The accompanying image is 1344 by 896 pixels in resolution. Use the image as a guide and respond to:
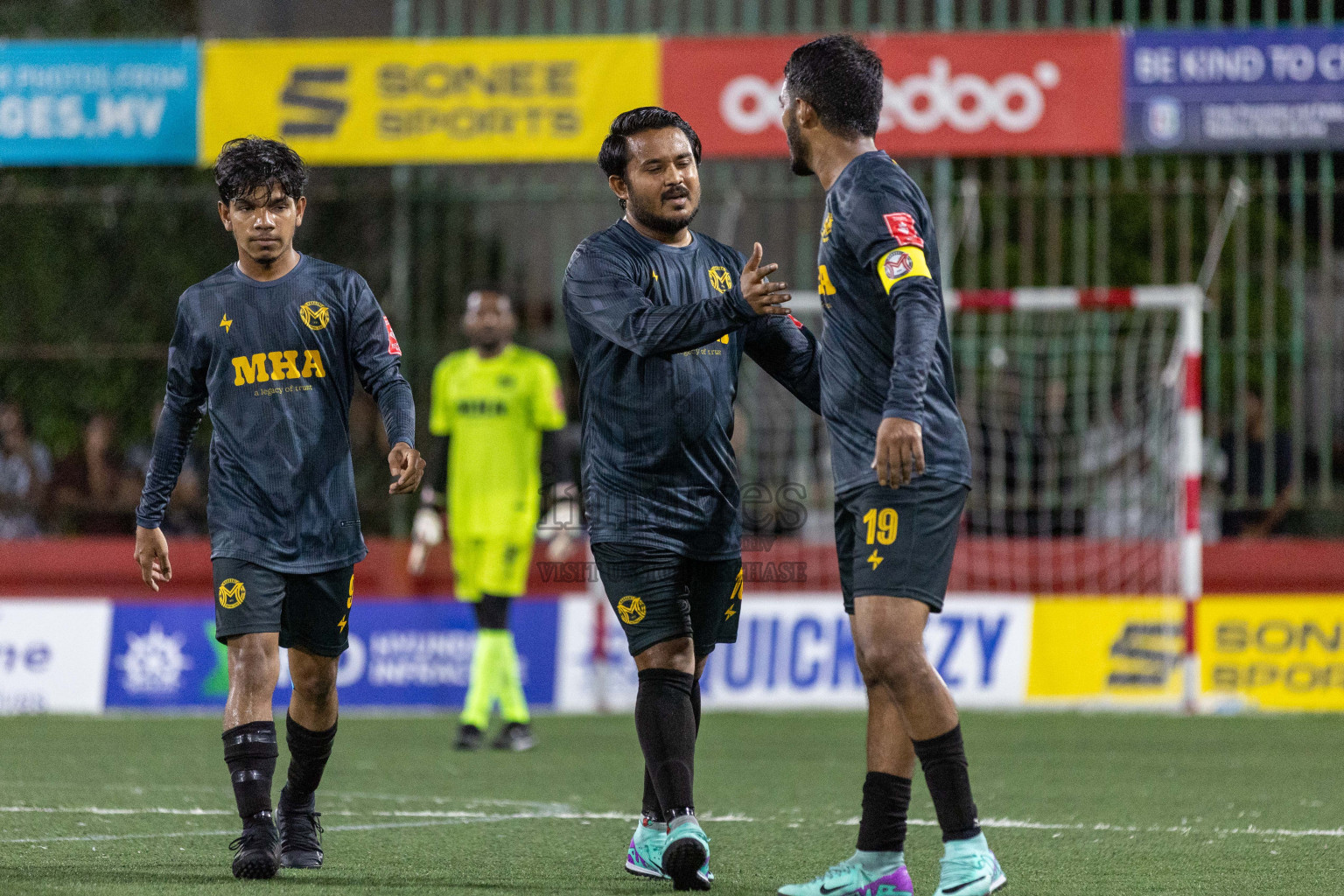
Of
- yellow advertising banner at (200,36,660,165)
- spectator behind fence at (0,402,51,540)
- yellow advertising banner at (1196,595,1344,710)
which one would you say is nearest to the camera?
yellow advertising banner at (1196,595,1344,710)

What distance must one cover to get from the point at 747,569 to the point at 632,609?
272 inches

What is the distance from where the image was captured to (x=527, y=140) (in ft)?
43.1

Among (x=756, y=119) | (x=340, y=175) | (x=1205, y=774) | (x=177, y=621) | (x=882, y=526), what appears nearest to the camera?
(x=882, y=526)

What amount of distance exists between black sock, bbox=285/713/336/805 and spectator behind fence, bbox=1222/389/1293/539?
8.86 m

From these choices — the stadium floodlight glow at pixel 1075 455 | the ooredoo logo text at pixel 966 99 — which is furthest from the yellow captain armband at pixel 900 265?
the ooredoo logo text at pixel 966 99

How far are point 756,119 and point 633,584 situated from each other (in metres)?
8.42

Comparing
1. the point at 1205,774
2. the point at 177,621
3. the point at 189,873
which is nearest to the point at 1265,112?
the point at 1205,774

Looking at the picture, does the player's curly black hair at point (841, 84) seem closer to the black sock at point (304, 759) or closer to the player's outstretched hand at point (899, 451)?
the player's outstretched hand at point (899, 451)

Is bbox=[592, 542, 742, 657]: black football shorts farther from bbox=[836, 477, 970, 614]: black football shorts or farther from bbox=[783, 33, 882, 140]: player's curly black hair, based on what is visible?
bbox=[783, 33, 882, 140]: player's curly black hair

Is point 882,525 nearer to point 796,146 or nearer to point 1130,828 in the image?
point 796,146

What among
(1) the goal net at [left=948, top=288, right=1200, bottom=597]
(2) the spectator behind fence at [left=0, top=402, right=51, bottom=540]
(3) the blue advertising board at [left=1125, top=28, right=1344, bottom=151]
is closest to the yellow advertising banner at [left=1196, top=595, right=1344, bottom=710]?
(1) the goal net at [left=948, top=288, right=1200, bottom=597]

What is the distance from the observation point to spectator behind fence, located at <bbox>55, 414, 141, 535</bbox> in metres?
13.7

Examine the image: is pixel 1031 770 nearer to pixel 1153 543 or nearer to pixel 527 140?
pixel 1153 543

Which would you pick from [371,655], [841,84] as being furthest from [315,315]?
[371,655]
